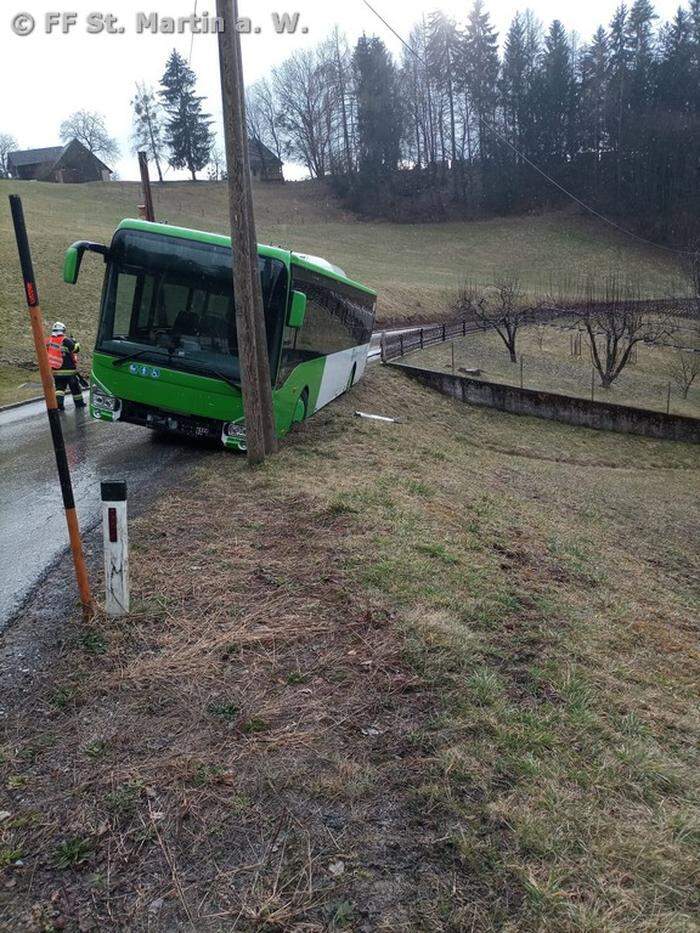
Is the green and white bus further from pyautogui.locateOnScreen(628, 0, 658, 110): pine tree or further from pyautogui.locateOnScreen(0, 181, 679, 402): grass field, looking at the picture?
pyautogui.locateOnScreen(628, 0, 658, 110): pine tree

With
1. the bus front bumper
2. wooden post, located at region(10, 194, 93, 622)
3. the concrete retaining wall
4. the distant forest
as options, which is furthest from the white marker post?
the distant forest

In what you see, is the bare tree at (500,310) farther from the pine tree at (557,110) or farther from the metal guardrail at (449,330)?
the pine tree at (557,110)

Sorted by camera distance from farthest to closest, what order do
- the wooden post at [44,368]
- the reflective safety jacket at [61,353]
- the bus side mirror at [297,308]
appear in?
the reflective safety jacket at [61,353]
the bus side mirror at [297,308]
the wooden post at [44,368]

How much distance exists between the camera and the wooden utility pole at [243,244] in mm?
9562

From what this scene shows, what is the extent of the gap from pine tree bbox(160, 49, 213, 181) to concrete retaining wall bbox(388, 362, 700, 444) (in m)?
71.9

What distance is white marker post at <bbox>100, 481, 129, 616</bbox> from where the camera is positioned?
526 cm

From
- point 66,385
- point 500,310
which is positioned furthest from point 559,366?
point 66,385

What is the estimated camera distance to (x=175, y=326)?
10938 mm

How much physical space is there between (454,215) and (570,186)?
1225cm

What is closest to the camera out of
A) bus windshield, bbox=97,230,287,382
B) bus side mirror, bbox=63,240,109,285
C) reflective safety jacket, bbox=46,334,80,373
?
bus side mirror, bbox=63,240,109,285

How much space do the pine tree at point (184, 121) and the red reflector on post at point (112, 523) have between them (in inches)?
3501

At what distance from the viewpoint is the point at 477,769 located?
13.4ft

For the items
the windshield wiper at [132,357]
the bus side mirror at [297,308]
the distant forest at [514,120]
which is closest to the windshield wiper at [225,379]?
the windshield wiper at [132,357]

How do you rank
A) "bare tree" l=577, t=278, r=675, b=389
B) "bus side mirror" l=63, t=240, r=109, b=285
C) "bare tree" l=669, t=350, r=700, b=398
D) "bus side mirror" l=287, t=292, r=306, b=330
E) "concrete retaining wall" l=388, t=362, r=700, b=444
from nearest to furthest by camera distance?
"bus side mirror" l=63, t=240, r=109, b=285 → "bus side mirror" l=287, t=292, r=306, b=330 → "concrete retaining wall" l=388, t=362, r=700, b=444 → "bare tree" l=577, t=278, r=675, b=389 → "bare tree" l=669, t=350, r=700, b=398
